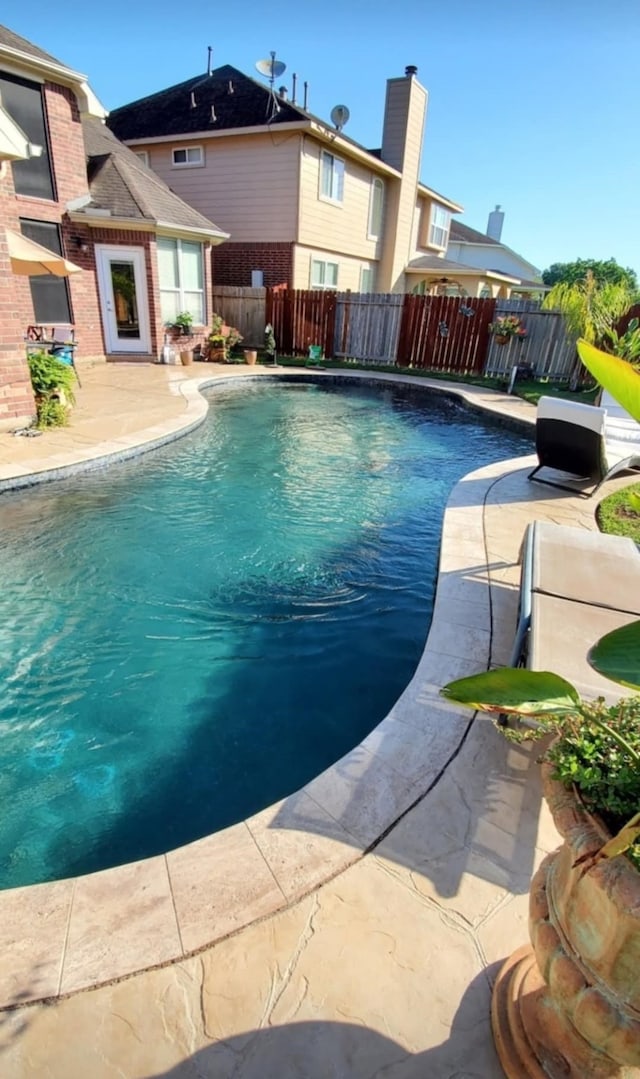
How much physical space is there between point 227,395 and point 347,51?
867 cm

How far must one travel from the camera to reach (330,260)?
1870 cm

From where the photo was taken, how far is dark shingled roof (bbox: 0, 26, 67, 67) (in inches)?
394

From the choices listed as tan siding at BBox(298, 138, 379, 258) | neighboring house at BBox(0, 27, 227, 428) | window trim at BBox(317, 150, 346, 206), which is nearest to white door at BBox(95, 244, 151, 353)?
neighboring house at BBox(0, 27, 227, 428)

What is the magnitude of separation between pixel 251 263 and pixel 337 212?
11.2 ft

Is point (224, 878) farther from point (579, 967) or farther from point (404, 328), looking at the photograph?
point (404, 328)

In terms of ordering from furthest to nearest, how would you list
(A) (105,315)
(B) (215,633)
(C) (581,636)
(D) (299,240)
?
(D) (299,240) → (A) (105,315) → (B) (215,633) → (C) (581,636)

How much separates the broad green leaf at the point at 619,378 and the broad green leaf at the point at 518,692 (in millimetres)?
609

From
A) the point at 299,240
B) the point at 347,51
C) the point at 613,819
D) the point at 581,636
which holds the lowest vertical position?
the point at 581,636

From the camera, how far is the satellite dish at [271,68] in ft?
53.0

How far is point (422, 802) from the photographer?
2.44 m

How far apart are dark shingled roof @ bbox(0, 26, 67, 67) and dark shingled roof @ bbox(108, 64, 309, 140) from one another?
641 centimetres

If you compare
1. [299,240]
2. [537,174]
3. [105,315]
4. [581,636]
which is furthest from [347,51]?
[581,636]

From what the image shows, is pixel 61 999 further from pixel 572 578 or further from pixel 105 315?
pixel 105 315

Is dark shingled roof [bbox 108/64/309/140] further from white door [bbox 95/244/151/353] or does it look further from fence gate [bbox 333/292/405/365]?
white door [bbox 95/244/151/353]
